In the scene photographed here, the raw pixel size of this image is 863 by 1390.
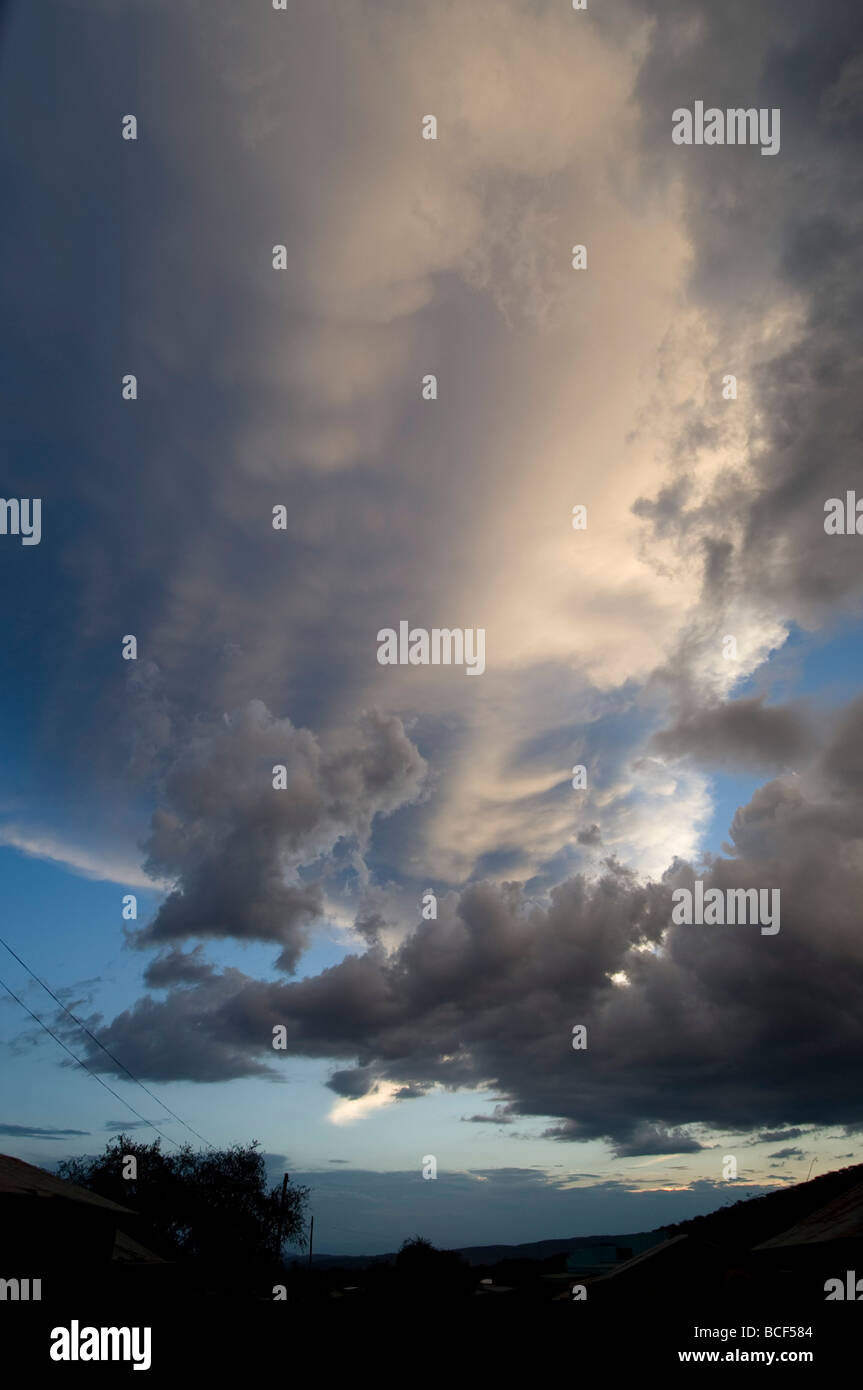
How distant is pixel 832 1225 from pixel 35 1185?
26204 millimetres

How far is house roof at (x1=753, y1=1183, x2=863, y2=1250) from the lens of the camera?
70.9 feet

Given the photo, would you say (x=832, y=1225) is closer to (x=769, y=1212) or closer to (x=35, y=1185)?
(x=35, y=1185)

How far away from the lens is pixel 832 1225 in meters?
23.3

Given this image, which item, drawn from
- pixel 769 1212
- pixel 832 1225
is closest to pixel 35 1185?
pixel 832 1225

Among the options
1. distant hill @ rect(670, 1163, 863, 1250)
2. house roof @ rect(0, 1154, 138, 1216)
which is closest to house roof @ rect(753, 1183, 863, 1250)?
house roof @ rect(0, 1154, 138, 1216)

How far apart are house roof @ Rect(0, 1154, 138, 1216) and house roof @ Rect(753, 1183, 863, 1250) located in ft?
77.3

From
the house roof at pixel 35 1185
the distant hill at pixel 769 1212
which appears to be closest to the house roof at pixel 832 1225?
the house roof at pixel 35 1185

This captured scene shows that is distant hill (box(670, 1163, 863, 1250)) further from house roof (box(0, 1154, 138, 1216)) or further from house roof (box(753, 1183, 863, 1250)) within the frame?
house roof (box(0, 1154, 138, 1216))

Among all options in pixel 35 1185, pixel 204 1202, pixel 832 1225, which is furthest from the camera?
pixel 204 1202
